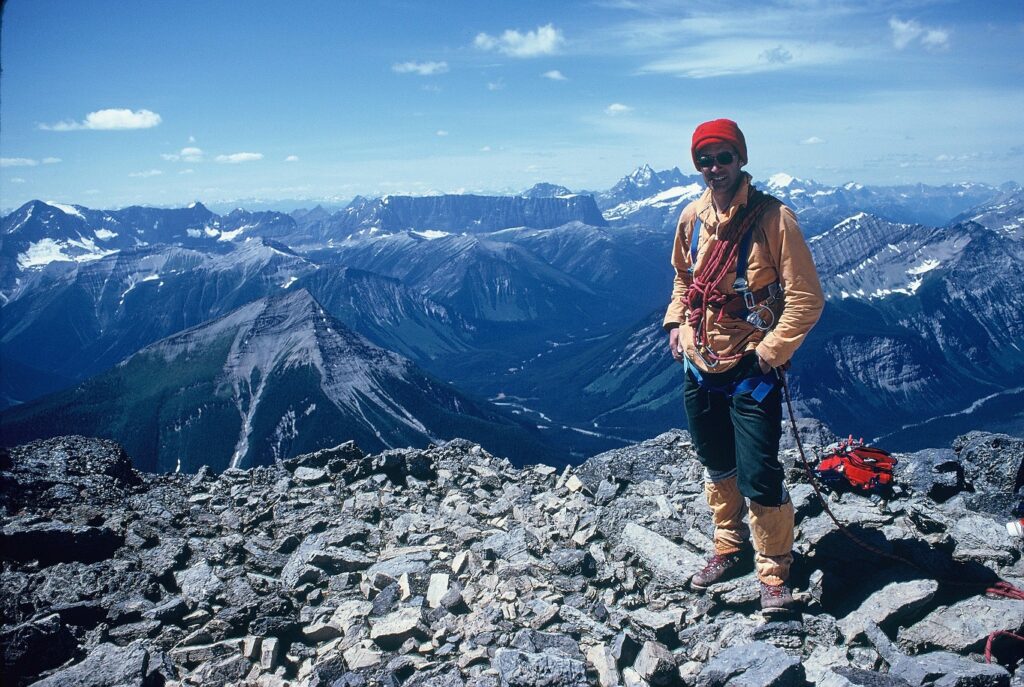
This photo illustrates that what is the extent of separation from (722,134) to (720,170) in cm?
48

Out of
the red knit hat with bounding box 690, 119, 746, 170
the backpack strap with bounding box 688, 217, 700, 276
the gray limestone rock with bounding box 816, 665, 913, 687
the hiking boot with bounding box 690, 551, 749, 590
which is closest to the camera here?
the gray limestone rock with bounding box 816, 665, 913, 687

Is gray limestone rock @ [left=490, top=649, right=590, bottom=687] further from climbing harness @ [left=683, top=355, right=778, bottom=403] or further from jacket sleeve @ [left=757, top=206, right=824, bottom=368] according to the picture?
jacket sleeve @ [left=757, top=206, right=824, bottom=368]

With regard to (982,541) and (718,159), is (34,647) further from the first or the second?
(982,541)

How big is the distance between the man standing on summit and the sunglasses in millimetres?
14

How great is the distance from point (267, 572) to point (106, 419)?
20785 cm

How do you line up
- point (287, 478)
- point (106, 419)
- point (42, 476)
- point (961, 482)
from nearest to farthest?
point (961, 482) → point (42, 476) → point (287, 478) → point (106, 419)

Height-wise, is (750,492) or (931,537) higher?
(750,492)

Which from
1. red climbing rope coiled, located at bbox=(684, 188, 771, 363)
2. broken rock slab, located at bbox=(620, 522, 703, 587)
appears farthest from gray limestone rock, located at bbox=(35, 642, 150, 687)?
red climbing rope coiled, located at bbox=(684, 188, 771, 363)

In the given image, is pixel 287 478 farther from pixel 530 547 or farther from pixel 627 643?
pixel 627 643

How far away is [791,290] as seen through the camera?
25.7 ft

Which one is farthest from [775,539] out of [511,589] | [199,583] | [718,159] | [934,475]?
[199,583]

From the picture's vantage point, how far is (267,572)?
38.5 ft

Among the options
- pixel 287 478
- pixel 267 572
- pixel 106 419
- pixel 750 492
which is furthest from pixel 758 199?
pixel 106 419

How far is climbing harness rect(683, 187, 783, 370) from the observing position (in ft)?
26.9
